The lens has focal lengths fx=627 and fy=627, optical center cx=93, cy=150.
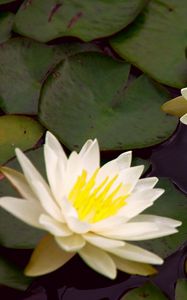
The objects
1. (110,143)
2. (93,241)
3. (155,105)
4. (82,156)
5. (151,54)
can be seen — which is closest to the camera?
(93,241)

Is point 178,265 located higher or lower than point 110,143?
lower

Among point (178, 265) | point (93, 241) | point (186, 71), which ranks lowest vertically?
point (178, 265)

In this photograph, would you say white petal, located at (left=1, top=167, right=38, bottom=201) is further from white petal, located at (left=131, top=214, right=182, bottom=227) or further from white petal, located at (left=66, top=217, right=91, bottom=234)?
white petal, located at (left=131, top=214, right=182, bottom=227)

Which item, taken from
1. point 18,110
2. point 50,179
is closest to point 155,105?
point 18,110

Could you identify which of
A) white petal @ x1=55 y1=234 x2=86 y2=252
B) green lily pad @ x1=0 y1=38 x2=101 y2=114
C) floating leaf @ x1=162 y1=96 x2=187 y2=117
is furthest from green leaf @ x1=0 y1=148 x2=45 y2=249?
floating leaf @ x1=162 y1=96 x2=187 y2=117

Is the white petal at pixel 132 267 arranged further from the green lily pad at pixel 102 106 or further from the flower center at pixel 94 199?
the green lily pad at pixel 102 106

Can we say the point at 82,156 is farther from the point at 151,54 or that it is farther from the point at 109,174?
the point at 151,54
